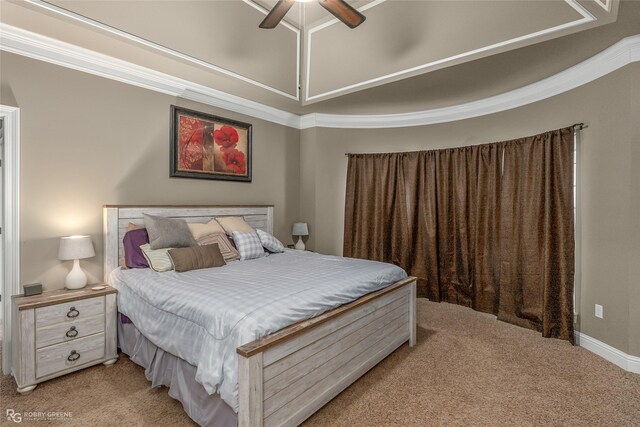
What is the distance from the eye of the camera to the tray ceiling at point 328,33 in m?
2.24

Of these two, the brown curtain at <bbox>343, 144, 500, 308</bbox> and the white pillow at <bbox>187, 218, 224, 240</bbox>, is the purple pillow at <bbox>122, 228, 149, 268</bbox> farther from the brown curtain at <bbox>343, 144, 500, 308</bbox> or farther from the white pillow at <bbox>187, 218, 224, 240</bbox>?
the brown curtain at <bbox>343, 144, 500, 308</bbox>

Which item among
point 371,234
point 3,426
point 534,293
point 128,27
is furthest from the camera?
point 371,234

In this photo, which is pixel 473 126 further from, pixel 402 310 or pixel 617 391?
pixel 617 391

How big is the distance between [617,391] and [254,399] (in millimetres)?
2496

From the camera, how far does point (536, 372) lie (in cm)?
246

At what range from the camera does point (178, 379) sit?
195 centimetres

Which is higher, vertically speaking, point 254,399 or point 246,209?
point 246,209

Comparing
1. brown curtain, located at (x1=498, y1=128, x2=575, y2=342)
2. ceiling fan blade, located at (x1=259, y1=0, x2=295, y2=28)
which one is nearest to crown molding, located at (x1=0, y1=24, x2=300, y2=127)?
ceiling fan blade, located at (x1=259, y1=0, x2=295, y2=28)

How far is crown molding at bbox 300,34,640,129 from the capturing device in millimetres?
2525

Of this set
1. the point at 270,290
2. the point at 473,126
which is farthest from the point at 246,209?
the point at 473,126

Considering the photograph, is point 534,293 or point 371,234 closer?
point 534,293

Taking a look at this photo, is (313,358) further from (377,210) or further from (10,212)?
(377,210)

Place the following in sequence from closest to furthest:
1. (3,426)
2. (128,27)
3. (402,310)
Result: (3,426) < (128,27) < (402,310)

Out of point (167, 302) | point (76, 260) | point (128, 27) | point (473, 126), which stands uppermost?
point (128, 27)
